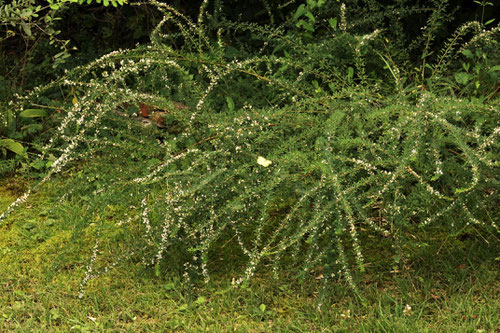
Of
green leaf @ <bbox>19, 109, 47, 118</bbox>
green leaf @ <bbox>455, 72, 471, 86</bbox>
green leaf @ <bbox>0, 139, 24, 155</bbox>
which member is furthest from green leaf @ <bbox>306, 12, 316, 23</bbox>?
green leaf @ <bbox>0, 139, 24, 155</bbox>

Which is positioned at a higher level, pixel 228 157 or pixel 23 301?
pixel 228 157

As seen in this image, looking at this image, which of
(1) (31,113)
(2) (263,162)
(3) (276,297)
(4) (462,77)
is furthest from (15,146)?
(4) (462,77)

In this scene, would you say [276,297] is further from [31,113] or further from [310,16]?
[31,113]

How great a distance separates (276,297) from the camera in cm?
282

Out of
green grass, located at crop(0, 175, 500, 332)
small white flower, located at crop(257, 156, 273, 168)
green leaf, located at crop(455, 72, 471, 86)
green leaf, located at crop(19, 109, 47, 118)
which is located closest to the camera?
green grass, located at crop(0, 175, 500, 332)

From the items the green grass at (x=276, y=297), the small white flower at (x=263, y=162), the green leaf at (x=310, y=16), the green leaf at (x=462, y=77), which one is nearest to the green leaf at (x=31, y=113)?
the green grass at (x=276, y=297)

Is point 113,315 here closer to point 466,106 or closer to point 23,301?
point 23,301

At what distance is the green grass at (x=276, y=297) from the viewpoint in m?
2.63

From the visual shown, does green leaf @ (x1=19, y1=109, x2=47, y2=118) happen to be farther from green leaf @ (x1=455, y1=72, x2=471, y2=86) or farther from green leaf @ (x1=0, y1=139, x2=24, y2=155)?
green leaf @ (x1=455, y1=72, x2=471, y2=86)

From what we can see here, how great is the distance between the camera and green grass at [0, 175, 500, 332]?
8.63 feet

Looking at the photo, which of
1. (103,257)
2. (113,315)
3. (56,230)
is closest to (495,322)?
(113,315)

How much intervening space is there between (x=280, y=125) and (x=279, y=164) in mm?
420

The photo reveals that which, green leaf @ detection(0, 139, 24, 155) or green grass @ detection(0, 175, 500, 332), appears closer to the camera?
green grass @ detection(0, 175, 500, 332)

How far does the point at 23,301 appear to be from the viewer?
9.49 feet
